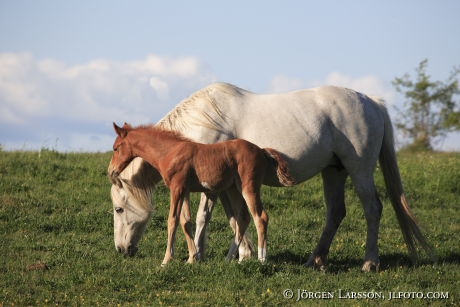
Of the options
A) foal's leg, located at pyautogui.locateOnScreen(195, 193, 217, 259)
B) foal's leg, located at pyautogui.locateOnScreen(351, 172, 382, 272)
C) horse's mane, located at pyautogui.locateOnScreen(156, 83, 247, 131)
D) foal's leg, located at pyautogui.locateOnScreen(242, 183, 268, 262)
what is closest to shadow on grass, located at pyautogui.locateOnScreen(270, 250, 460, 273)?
foal's leg, located at pyautogui.locateOnScreen(351, 172, 382, 272)

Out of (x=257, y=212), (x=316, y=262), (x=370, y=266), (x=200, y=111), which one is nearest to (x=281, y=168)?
(x=257, y=212)

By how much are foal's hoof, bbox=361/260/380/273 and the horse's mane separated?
2.42 meters

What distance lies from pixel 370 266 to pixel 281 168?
1.79 meters

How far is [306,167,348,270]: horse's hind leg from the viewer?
28.7 feet

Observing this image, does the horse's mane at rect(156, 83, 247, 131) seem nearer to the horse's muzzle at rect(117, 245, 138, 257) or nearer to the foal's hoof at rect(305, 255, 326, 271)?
the horse's muzzle at rect(117, 245, 138, 257)

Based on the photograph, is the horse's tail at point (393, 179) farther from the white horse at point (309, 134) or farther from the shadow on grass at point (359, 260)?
the shadow on grass at point (359, 260)

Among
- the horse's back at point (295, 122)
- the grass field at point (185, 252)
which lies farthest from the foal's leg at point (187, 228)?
the horse's back at point (295, 122)

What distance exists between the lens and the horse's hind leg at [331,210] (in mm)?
8750

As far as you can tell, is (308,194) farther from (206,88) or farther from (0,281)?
(0,281)

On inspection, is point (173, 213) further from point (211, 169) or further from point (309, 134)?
point (309, 134)

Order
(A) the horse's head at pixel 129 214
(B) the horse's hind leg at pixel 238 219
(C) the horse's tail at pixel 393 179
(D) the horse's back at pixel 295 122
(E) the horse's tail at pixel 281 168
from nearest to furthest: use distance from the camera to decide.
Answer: (E) the horse's tail at pixel 281 168
(B) the horse's hind leg at pixel 238 219
(D) the horse's back at pixel 295 122
(A) the horse's head at pixel 129 214
(C) the horse's tail at pixel 393 179

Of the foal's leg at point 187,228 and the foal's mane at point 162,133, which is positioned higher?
the foal's mane at point 162,133

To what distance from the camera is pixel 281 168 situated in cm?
782

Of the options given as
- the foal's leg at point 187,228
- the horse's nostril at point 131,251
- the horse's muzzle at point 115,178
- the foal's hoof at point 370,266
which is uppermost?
the horse's muzzle at point 115,178
